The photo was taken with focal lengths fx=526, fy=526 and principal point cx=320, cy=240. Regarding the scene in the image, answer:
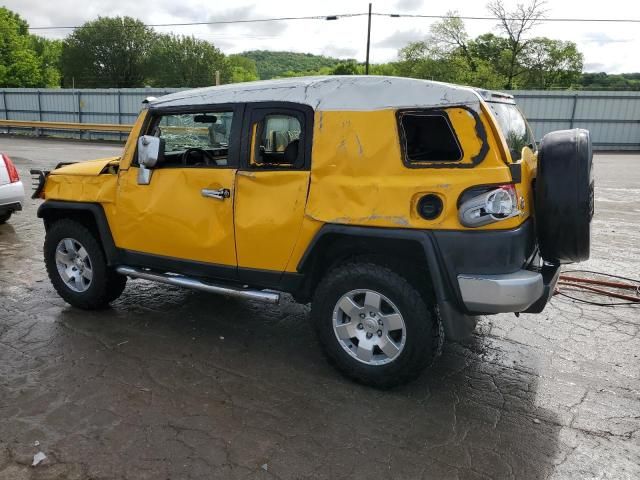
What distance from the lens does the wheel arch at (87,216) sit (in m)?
4.44

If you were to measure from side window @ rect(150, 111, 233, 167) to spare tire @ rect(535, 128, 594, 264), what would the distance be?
229 centimetres

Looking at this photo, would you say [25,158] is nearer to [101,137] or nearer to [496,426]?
[101,137]

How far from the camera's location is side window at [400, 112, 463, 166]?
10.2 feet

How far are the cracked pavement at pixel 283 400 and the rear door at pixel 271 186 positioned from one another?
79 cm

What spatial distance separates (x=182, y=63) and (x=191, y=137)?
76.5 m

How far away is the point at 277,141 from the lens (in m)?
3.90

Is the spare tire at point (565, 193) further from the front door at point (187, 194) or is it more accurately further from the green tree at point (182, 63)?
the green tree at point (182, 63)

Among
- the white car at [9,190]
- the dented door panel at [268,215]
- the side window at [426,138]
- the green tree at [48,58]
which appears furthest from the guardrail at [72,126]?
the green tree at [48,58]

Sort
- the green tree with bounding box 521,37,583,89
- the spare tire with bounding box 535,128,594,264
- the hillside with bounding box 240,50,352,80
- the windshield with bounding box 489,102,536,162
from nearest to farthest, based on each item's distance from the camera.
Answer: the spare tire with bounding box 535,128,594,264
the windshield with bounding box 489,102,536,162
the green tree with bounding box 521,37,583,89
the hillside with bounding box 240,50,352,80

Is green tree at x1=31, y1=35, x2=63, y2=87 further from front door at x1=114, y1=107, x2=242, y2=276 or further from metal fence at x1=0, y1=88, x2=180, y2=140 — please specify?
front door at x1=114, y1=107, x2=242, y2=276

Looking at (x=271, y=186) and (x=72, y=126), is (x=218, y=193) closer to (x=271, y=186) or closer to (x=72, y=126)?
(x=271, y=186)

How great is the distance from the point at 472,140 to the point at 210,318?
2.77 m

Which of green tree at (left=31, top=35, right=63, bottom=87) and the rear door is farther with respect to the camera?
green tree at (left=31, top=35, right=63, bottom=87)

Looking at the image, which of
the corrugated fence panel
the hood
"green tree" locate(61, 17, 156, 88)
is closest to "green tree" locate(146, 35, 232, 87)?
"green tree" locate(61, 17, 156, 88)
